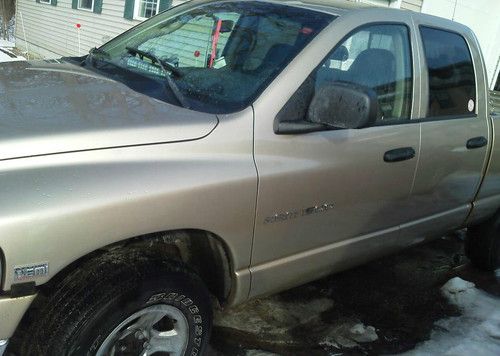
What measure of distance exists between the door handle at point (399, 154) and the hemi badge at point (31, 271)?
1.76m

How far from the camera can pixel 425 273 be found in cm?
414

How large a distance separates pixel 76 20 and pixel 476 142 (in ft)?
36.7

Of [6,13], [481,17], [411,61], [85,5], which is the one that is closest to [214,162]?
[411,61]

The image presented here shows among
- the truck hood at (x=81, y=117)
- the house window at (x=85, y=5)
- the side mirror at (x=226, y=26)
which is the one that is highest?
the house window at (x=85, y=5)

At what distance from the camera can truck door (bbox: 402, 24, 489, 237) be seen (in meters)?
3.03

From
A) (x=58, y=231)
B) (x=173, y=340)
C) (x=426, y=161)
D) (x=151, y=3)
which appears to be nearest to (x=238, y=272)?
(x=173, y=340)

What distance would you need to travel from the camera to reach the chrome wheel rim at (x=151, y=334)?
6.61 feet

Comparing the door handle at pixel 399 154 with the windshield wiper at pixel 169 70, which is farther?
the door handle at pixel 399 154

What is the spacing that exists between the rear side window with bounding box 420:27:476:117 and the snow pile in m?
1.34

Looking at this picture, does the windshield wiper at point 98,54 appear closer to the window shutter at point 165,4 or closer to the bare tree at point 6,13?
the window shutter at point 165,4

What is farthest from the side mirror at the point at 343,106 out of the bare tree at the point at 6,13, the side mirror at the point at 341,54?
the bare tree at the point at 6,13

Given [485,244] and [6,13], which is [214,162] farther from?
[6,13]

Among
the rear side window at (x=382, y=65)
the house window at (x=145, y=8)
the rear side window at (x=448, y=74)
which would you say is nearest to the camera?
the rear side window at (x=382, y=65)

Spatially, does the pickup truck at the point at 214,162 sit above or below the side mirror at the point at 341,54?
below
